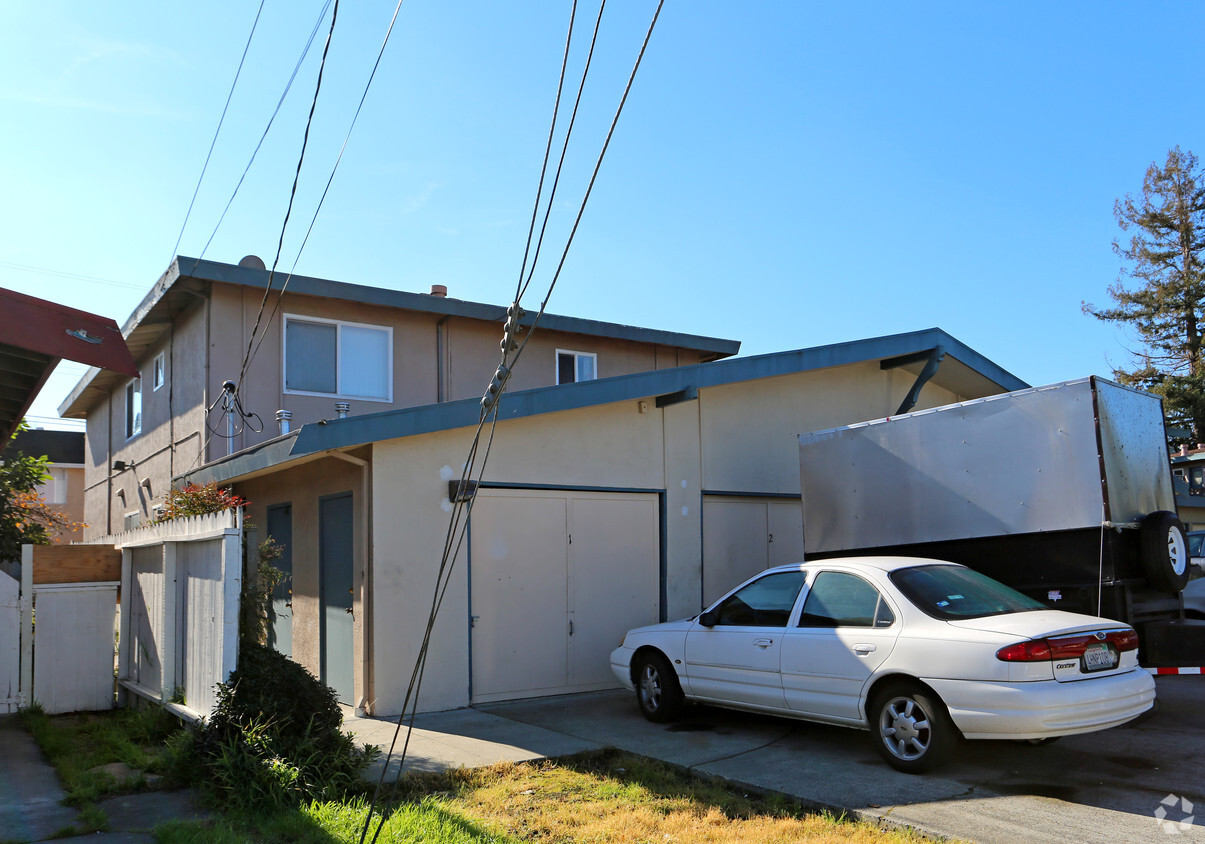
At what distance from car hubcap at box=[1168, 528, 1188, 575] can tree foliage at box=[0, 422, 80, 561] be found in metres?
13.6

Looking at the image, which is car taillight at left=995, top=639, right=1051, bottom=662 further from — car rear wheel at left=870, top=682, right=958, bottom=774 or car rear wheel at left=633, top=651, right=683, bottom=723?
car rear wheel at left=633, top=651, right=683, bottom=723

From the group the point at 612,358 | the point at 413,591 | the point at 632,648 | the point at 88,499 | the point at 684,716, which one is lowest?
the point at 684,716

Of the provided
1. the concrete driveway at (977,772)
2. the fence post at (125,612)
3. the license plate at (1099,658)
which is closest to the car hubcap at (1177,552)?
the concrete driveway at (977,772)

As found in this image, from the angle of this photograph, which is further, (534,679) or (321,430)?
(534,679)

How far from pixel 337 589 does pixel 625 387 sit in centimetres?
397

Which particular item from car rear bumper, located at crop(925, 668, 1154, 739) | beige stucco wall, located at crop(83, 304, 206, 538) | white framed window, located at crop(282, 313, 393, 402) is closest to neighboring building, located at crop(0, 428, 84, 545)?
beige stucco wall, located at crop(83, 304, 206, 538)

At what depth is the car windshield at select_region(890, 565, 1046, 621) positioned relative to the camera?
6.95 meters

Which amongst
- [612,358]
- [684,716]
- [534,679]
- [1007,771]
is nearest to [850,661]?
[1007,771]

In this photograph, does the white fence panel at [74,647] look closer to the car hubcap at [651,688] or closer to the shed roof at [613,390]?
the shed roof at [613,390]

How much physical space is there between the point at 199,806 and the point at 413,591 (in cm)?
359

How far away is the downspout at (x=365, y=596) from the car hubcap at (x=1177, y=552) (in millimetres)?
7370

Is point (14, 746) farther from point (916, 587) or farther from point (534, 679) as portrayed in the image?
point (916, 587)

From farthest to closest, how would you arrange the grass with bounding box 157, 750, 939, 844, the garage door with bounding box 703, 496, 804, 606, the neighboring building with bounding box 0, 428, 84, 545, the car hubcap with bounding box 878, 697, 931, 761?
the neighboring building with bounding box 0, 428, 84, 545
the garage door with bounding box 703, 496, 804, 606
the car hubcap with bounding box 878, 697, 931, 761
the grass with bounding box 157, 750, 939, 844

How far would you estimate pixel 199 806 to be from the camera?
6180 mm
